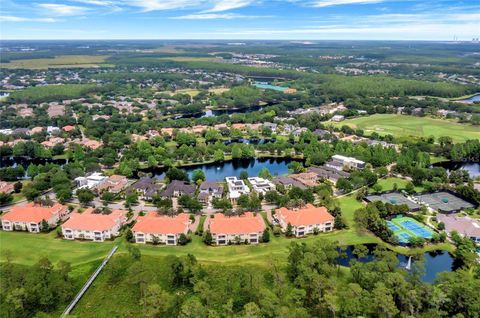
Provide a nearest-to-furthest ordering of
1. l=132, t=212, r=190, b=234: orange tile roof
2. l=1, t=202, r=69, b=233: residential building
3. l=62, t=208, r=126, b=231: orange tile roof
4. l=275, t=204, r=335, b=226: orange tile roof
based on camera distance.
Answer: l=132, t=212, r=190, b=234: orange tile roof, l=62, t=208, r=126, b=231: orange tile roof, l=275, t=204, r=335, b=226: orange tile roof, l=1, t=202, r=69, b=233: residential building

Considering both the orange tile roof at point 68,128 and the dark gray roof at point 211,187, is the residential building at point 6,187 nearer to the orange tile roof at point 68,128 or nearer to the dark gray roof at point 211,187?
the dark gray roof at point 211,187

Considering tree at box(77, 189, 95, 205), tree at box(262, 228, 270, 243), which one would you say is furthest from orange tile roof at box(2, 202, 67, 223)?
tree at box(262, 228, 270, 243)

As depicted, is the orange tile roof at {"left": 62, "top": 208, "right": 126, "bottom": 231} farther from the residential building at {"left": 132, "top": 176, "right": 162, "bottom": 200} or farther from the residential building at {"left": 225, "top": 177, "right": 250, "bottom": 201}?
the residential building at {"left": 225, "top": 177, "right": 250, "bottom": 201}

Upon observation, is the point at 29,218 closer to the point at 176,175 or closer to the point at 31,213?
the point at 31,213

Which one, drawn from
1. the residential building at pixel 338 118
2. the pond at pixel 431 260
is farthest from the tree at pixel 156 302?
the residential building at pixel 338 118

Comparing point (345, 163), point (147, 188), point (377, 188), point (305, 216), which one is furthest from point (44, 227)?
point (345, 163)

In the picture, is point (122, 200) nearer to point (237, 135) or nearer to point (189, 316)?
point (189, 316)
